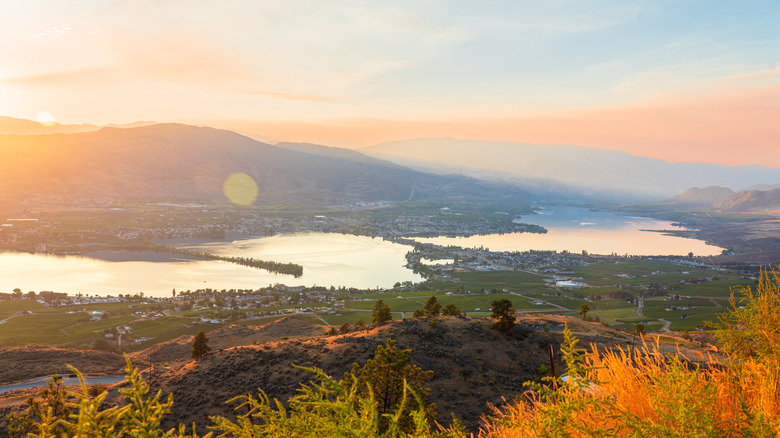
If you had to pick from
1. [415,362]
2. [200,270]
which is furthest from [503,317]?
[200,270]

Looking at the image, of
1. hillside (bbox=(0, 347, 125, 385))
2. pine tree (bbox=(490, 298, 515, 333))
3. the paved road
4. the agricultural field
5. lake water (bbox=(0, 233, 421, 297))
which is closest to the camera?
the paved road

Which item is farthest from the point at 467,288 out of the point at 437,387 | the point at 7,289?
the point at 7,289

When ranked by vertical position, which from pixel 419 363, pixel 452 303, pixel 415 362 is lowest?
pixel 452 303

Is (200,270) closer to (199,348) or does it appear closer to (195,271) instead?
(195,271)

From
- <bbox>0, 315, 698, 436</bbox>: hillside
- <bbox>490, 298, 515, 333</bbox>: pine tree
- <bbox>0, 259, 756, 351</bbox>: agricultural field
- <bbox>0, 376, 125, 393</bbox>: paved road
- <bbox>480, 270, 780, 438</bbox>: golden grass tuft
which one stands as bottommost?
<bbox>0, 259, 756, 351</bbox>: agricultural field

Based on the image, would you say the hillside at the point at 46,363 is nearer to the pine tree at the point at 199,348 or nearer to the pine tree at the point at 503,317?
the pine tree at the point at 199,348

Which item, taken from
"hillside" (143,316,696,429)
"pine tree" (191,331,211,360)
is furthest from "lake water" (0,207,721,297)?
"hillside" (143,316,696,429)

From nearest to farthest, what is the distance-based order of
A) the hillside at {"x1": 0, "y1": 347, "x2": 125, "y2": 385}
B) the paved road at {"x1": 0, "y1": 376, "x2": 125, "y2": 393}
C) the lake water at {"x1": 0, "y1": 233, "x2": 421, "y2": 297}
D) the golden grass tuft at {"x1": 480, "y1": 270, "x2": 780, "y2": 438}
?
1. the golden grass tuft at {"x1": 480, "y1": 270, "x2": 780, "y2": 438}
2. the paved road at {"x1": 0, "y1": 376, "x2": 125, "y2": 393}
3. the hillside at {"x1": 0, "y1": 347, "x2": 125, "y2": 385}
4. the lake water at {"x1": 0, "y1": 233, "x2": 421, "y2": 297}

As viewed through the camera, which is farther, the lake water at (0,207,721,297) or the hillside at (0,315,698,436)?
the lake water at (0,207,721,297)

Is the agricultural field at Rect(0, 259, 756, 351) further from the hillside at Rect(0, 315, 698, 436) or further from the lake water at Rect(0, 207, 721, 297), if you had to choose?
the hillside at Rect(0, 315, 698, 436)

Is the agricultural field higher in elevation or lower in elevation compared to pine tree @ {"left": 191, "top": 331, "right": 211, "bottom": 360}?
lower
